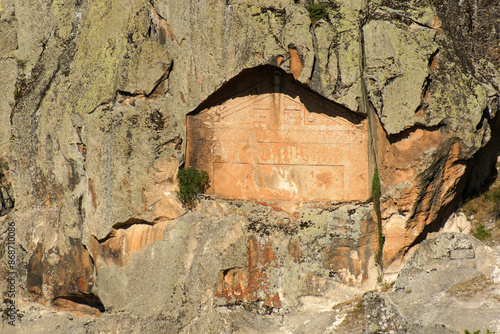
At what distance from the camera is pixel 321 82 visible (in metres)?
13.9

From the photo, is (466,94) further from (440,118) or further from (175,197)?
(175,197)

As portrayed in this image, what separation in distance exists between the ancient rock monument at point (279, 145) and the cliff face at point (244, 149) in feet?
0.76

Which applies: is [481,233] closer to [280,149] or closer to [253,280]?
[280,149]

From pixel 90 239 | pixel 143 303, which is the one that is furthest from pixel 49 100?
pixel 143 303

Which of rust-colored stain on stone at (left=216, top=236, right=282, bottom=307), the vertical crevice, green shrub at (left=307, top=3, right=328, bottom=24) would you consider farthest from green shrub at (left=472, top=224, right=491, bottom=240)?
green shrub at (left=307, top=3, right=328, bottom=24)

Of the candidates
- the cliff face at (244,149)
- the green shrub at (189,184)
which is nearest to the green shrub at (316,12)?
the cliff face at (244,149)

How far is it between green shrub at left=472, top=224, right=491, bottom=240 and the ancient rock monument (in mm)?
2733

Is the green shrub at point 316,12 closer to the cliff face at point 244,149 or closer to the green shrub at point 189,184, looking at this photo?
the cliff face at point 244,149

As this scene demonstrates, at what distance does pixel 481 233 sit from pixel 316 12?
21.0ft

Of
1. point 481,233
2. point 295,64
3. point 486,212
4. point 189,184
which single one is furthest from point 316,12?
point 481,233

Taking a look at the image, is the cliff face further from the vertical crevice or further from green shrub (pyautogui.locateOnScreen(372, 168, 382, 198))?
green shrub (pyautogui.locateOnScreen(372, 168, 382, 198))

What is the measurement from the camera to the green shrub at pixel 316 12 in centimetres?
1402

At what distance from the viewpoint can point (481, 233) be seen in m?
14.6

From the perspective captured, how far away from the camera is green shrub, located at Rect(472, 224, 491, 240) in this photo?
47.7 ft
